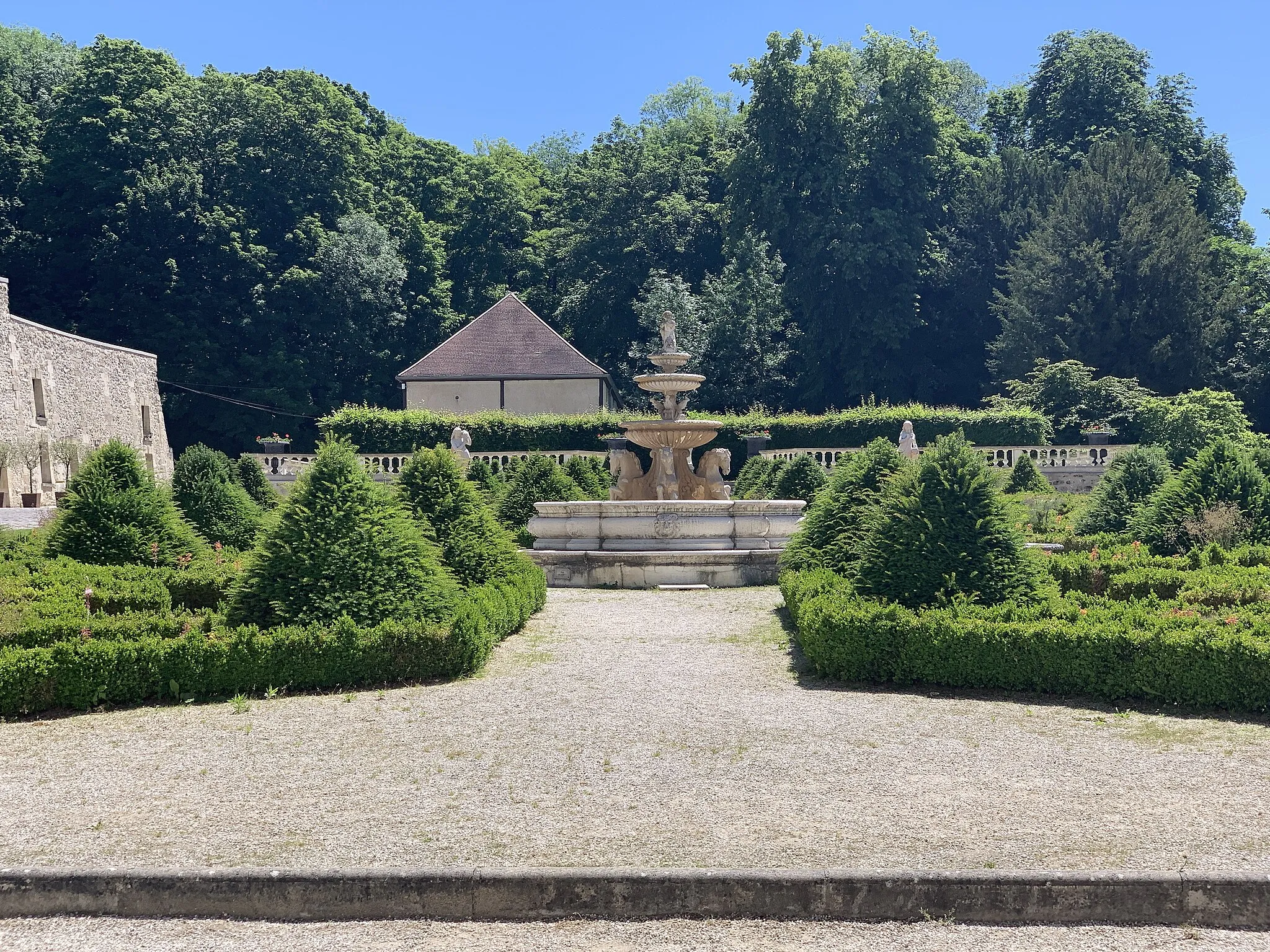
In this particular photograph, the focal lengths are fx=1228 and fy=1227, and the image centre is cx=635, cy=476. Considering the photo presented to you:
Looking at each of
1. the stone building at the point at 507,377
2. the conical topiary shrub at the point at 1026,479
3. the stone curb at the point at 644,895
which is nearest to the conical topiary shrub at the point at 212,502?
the stone curb at the point at 644,895

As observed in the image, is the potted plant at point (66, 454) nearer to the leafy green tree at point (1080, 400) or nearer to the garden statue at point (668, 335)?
the garden statue at point (668, 335)

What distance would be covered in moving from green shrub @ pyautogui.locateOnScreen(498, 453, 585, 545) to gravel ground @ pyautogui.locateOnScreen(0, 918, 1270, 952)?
15552 mm

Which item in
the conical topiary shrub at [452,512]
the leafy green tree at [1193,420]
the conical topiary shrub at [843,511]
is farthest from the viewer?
the leafy green tree at [1193,420]

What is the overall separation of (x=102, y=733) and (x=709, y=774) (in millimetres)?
4316

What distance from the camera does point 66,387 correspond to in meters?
41.3

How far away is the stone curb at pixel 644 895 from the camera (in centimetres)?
548

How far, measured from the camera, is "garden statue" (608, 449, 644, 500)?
21688 mm

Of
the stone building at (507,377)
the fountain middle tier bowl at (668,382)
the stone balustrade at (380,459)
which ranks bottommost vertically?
the stone balustrade at (380,459)

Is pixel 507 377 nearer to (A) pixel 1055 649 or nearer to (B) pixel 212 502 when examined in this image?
(B) pixel 212 502

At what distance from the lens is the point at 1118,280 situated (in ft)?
149

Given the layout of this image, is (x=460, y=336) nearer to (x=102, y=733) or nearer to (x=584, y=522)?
(x=584, y=522)

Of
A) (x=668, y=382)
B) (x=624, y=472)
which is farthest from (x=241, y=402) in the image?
(x=624, y=472)

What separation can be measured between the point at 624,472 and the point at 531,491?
67.0 inches

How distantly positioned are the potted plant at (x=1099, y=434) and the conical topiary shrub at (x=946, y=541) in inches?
1088
